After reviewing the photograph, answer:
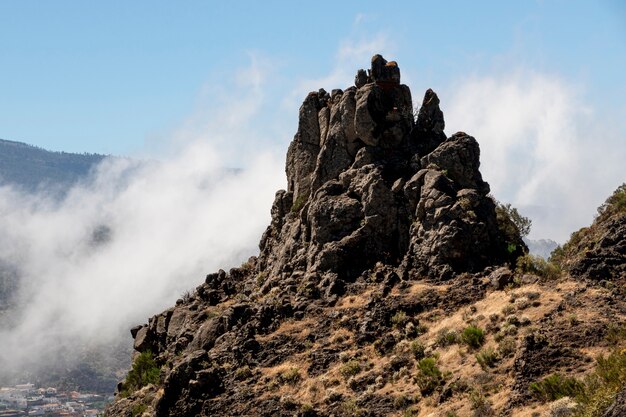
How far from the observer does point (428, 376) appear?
1564 inches

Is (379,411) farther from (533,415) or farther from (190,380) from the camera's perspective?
A: (190,380)

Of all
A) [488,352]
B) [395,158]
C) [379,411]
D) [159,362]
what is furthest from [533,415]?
[159,362]

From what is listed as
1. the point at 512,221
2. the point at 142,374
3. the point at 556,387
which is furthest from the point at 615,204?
the point at 142,374

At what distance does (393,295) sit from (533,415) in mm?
16408

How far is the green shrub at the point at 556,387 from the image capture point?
33062 mm

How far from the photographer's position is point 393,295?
4834 centimetres

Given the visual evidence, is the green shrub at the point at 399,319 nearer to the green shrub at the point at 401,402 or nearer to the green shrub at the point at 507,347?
the green shrub at the point at 401,402

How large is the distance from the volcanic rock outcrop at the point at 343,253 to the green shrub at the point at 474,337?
404cm

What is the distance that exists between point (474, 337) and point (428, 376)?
3574 mm

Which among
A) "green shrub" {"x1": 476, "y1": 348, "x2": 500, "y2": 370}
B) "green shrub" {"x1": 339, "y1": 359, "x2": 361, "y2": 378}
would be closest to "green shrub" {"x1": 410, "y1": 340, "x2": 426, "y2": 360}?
"green shrub" {"x1": 339, "y1": 359, "x2": 361, "y2": 378}

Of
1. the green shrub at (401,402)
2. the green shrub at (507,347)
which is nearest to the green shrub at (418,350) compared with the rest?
the green shrub at (401,402)

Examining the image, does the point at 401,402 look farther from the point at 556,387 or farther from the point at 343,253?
the point at 343,253

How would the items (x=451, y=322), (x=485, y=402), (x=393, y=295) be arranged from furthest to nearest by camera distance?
(x=393, y=295) < (x=451, y=322) < (x=485, y=402)

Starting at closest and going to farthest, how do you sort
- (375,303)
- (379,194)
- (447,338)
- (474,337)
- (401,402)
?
(401,402), (474,337), (447,338), (375,303), (379,194)
